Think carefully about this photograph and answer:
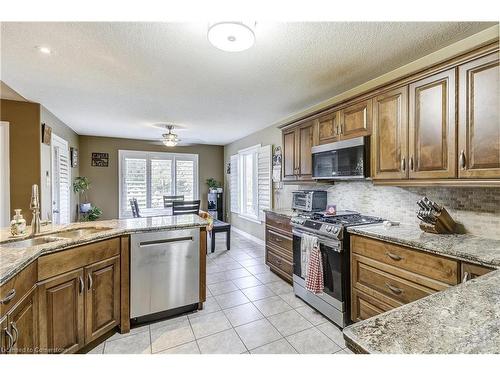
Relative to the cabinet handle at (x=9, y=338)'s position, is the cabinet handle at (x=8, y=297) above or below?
above

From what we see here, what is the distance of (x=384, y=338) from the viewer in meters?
0.63

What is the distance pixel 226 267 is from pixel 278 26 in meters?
3.16

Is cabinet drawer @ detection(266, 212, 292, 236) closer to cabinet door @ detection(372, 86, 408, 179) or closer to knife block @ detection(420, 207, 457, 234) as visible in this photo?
cabinet door @ detection(372, 86, 408, 179)

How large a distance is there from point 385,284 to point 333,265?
47cm

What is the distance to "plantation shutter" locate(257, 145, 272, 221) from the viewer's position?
15.3 feet

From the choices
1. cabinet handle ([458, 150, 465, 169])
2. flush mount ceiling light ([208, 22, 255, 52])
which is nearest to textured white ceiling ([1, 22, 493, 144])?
flush mount ceiling light ([208, 22, 255, 52])

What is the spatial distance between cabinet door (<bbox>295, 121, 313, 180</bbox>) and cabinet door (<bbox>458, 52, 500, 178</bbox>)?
1607mm

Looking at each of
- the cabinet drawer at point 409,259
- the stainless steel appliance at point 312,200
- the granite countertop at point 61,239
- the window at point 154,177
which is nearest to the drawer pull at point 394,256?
the cabinet drawer at point 409,259

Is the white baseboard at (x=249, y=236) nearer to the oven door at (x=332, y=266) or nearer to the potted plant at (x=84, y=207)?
the oven door at (x=332, y=266)

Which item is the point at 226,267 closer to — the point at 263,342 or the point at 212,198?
the point at 263,342

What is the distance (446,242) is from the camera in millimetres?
1703

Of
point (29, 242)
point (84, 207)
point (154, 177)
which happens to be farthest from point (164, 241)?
point (154, 177)

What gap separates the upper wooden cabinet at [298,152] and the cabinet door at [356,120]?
528 mm

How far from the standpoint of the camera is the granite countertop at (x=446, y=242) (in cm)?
142
